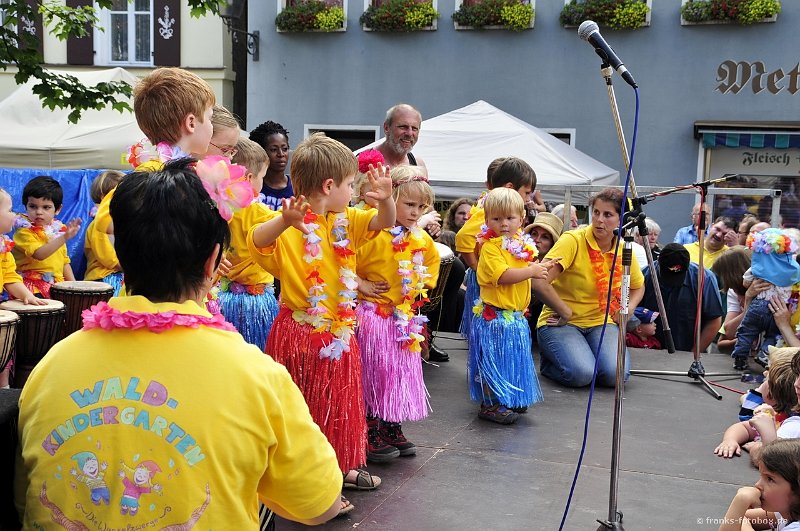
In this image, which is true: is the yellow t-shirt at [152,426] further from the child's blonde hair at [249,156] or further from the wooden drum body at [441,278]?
the wooden drum body at [441,278]

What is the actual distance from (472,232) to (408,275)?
1.57 metres

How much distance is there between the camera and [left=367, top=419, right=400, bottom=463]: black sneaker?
14.4 feet

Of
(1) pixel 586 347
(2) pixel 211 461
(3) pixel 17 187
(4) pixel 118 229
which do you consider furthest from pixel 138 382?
(3) pixel 17 187

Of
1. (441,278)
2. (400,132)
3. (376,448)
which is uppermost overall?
(400,132)

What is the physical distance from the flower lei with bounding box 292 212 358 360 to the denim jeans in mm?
4301

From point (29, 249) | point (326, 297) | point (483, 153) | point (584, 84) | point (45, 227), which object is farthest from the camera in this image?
point (584, 84)

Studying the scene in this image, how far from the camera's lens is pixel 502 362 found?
17.1 feet

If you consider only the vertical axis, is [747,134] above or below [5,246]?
above

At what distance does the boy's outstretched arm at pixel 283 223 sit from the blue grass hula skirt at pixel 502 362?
6.80ft

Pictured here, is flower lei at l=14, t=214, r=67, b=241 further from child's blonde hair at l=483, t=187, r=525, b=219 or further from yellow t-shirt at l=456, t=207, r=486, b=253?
child's blonde hair at l=483, t=187, r=525, b=219

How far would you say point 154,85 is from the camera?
9.99 ft

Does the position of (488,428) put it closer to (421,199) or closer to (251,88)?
(421,199)

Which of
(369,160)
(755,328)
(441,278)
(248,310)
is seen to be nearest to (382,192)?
(369,160)

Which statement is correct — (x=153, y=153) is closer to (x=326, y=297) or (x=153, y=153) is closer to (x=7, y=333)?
(x=326, y=297)
